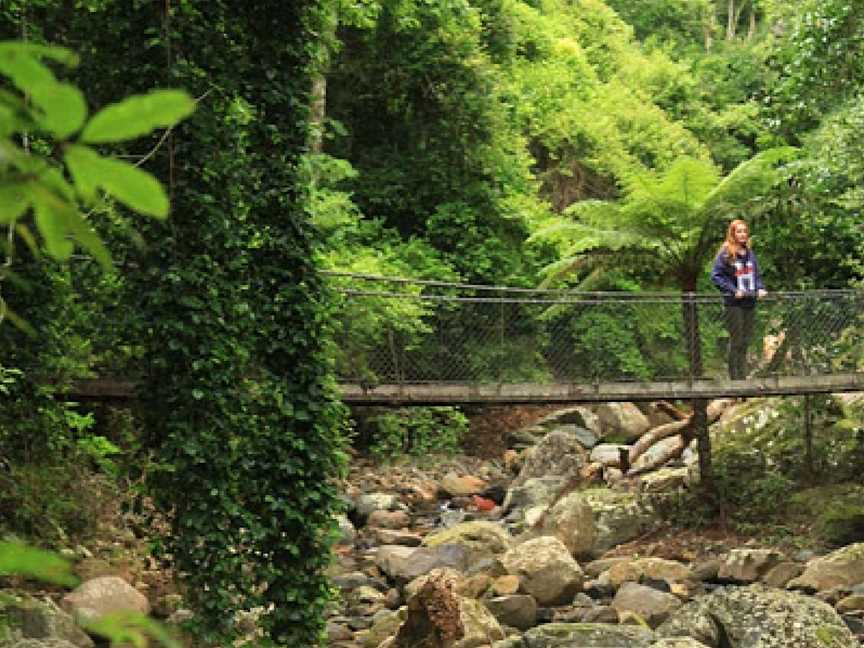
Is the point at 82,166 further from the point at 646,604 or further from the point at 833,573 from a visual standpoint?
the point at 833,573

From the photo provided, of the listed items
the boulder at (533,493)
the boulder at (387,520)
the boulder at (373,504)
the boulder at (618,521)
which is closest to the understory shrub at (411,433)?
the boulder at (373,504)

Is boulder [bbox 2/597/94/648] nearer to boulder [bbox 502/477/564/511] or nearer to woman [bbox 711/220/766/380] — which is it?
woman [bbox 711/220/766/380]

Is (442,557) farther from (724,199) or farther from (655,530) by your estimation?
(724,199)

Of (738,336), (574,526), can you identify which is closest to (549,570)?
(574,526)

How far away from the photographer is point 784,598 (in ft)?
27.0

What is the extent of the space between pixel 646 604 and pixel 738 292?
2.95 metres

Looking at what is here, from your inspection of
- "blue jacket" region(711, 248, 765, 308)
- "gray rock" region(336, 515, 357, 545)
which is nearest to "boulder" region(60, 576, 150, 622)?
"gray rock" region(336, 515, 357, 545)

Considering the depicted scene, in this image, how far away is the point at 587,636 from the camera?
330 inches

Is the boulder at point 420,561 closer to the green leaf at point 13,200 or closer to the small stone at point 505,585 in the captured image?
the small stone at point 505,585

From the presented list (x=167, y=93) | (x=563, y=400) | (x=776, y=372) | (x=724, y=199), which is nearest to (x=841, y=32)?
(x=724, y=199)

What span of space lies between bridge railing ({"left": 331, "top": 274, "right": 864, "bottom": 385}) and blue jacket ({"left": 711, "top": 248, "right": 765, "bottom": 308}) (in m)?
0.14

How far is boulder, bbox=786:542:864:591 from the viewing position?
34.7ft

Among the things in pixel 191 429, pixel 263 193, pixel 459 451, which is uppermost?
pixel 263 193

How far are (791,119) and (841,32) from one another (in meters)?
2.07
